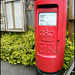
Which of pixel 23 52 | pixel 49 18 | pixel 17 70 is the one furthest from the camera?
pixel 23 52

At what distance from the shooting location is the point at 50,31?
1400mm

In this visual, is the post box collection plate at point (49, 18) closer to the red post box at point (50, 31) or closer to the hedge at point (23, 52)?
the red post box at point (50, 31)

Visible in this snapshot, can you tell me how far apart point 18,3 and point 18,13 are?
0.41 metres

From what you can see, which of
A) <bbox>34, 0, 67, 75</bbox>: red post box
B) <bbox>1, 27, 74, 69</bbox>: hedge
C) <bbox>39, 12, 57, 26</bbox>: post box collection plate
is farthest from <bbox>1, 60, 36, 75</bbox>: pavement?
<bbox>39, 12, 57, 26</bbox>: post box collection plate

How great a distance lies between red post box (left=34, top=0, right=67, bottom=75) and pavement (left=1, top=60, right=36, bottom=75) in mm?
920

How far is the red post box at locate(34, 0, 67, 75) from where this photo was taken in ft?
4.43

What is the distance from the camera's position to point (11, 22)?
3613mm

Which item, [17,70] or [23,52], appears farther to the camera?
[23,52]

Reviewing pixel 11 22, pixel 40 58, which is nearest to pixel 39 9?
pixel 40 58

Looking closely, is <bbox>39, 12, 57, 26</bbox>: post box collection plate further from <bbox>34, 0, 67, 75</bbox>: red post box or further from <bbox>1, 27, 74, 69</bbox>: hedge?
<bbox>1, 27, 74, 69</bbox>: hedge

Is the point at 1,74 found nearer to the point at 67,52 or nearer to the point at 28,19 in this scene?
the point at 67,52

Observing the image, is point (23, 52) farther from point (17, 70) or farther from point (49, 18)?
point (49, 18)

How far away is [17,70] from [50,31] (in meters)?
1.75

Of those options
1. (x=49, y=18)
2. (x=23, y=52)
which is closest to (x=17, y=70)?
(x=23, y=52)
